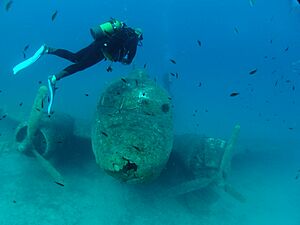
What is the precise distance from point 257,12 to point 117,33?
136 meters

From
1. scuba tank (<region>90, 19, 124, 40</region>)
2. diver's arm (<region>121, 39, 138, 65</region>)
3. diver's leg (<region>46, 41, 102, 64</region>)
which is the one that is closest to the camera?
scuba tank (<region>90, 19, 124, 40</region>)

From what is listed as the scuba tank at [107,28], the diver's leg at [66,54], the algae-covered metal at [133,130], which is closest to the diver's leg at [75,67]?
the diver's leg at [66,54]

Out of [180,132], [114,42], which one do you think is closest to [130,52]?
[114,42]

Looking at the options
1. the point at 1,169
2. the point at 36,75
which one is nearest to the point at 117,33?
the point at 1,169

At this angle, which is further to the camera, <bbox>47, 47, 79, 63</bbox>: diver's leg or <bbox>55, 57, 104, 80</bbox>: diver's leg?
<bbox>47, 47, 79, 63</bbox>: diver's leg

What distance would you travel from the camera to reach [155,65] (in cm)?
6078

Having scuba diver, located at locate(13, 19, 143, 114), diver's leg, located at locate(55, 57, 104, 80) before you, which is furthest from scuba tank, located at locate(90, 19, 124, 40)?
diver's leg, located at locate(55, 57, 104, 80)

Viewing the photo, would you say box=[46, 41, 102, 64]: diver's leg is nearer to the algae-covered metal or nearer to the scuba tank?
the scuba tank

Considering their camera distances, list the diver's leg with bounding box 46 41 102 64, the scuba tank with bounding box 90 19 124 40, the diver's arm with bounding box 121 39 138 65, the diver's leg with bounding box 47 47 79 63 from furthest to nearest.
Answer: the diver's leg with bounding box 47 47 79 63, the diver's leg with bounding box 46 41 102 64, the diver's arm with bounding box 121 39 138 65, the scuba tank with bounding box 90 19 124 40

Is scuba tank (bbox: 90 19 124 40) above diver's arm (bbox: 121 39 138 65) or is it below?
above

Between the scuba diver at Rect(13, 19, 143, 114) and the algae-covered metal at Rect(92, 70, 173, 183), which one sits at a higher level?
the scuba diver at Rect(13, 19, 143, 114)

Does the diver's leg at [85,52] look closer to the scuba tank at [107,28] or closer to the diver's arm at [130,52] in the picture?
the scuba tank at [107,28]

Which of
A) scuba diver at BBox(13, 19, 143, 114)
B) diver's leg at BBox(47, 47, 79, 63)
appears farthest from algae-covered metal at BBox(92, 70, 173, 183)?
diver's leg at BBox(47, 47, 79, 63)

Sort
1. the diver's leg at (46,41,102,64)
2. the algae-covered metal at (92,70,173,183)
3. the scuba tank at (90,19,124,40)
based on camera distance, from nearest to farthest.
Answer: the algae-covered metal at (92,70,173,183)
the scuba tank at (90,19,124,40)
the diver's leg at (46,41,102,64)
